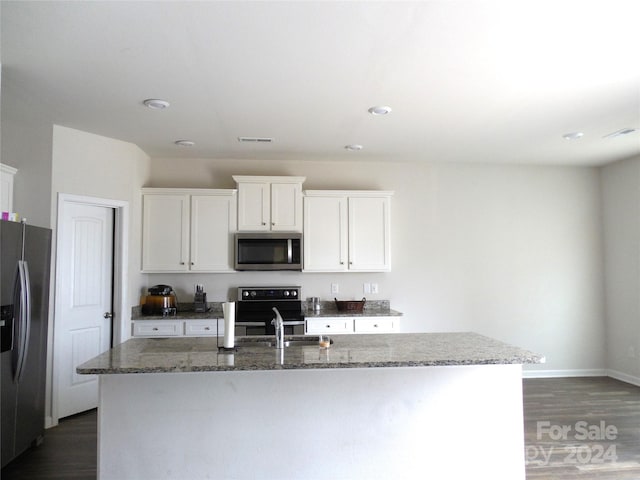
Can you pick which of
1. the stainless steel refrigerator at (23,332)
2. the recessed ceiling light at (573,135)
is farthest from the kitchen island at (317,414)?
the recessed ceiling light at (573,135)

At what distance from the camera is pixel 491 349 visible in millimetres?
2516

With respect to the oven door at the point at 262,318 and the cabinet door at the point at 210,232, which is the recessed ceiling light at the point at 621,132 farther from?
the cabinet door at the point at 210,232

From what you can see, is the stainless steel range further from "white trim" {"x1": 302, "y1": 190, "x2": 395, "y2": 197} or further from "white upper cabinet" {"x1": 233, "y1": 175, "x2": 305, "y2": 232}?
"white trim" {"x1": 302, "y1": 190, "x2": 395, "y2": 197}

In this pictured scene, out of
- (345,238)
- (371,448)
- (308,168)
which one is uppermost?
(308,168)

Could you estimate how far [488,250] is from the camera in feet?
17.5

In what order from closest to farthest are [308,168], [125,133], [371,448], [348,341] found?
[371,448], [348,341], [125,133], [308,168]

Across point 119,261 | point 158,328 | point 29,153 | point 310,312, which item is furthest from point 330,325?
point 29,153

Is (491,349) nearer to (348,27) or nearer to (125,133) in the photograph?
(348,27)

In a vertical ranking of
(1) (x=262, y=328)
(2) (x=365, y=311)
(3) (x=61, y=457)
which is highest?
(2) (x=365, y=311)

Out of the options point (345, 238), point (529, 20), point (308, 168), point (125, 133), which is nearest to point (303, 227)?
point (345, 238)

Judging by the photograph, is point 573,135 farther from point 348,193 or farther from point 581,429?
point 581,429

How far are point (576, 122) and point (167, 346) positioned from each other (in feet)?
12.2

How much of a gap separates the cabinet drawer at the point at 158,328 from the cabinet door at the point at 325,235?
1.46 meters

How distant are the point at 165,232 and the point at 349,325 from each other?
219 centimetres
